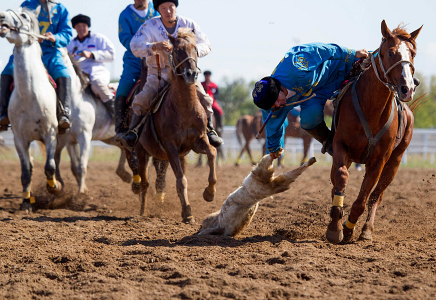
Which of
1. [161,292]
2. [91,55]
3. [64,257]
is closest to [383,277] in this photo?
Answer: [161,292]

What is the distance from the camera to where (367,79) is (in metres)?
4.63

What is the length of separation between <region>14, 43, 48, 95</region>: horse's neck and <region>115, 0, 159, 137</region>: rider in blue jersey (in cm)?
114

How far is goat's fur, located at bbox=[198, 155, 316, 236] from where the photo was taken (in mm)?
4699

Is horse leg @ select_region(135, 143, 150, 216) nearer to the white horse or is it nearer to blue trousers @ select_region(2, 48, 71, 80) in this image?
the white horse

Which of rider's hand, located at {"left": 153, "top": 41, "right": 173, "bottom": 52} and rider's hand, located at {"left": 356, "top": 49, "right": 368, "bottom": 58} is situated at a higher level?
rider's hand, located at {"left": 356, "top": 49, "right": 368, "bottom": 58}

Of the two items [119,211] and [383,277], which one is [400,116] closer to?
[383,277]

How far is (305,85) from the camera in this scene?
479 cm

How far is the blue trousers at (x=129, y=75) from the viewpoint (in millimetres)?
7445

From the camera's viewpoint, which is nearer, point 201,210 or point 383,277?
point 383,277

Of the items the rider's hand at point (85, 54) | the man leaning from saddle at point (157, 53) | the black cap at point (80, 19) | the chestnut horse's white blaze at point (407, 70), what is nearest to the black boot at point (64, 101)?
the man leaning from saddle at point (157, 53)

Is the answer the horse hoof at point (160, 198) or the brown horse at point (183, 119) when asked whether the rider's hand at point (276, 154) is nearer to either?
the brown horse at point (183, 119)

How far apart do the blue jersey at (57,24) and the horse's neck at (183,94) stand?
264 cm

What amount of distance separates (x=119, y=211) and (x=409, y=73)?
4.80 meters

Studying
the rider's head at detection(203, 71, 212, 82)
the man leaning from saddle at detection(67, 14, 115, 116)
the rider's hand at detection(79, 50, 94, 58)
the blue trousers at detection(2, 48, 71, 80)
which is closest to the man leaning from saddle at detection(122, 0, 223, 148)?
the blue trousers at detection(2, 48, 71, 80)
